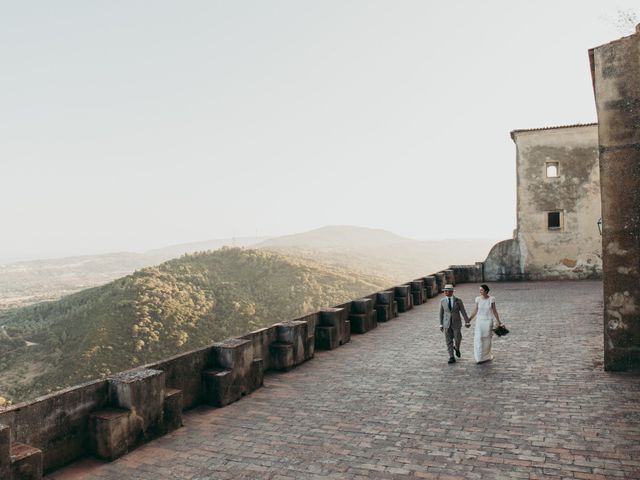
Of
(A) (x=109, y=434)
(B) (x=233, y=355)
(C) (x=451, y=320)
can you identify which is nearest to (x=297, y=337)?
(B) (x=233, y=355)

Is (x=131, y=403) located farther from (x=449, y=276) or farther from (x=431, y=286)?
(x=449, y=276)

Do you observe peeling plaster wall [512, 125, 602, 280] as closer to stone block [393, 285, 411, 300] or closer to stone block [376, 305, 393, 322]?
stone block [393, 285, 411, 300]

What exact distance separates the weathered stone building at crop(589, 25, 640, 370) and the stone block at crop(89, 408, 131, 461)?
7.73m

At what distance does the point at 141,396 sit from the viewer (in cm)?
593

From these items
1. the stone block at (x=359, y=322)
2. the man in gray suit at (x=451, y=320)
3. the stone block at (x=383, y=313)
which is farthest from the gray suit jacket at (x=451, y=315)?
the stone block at (x=383, y=313)

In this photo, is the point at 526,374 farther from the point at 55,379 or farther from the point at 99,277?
the point at 99,277

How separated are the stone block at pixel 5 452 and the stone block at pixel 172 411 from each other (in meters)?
1.94

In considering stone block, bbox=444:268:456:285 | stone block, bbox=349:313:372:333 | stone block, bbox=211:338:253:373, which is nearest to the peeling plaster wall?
stone block, bbox=444:268:456:285

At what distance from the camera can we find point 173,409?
6332 millimetres

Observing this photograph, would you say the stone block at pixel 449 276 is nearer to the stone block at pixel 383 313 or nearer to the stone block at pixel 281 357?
the stone block at pixel 383 313

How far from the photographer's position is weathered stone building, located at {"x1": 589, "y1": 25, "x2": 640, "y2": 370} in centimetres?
819

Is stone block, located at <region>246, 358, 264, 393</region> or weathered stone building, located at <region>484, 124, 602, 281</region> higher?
weathered stone building, located at <region>484, 124, 602, 281</region>

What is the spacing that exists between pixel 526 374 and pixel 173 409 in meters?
5.80

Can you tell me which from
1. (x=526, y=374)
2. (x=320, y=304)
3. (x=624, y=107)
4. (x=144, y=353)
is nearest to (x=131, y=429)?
(x=526, y=374)
